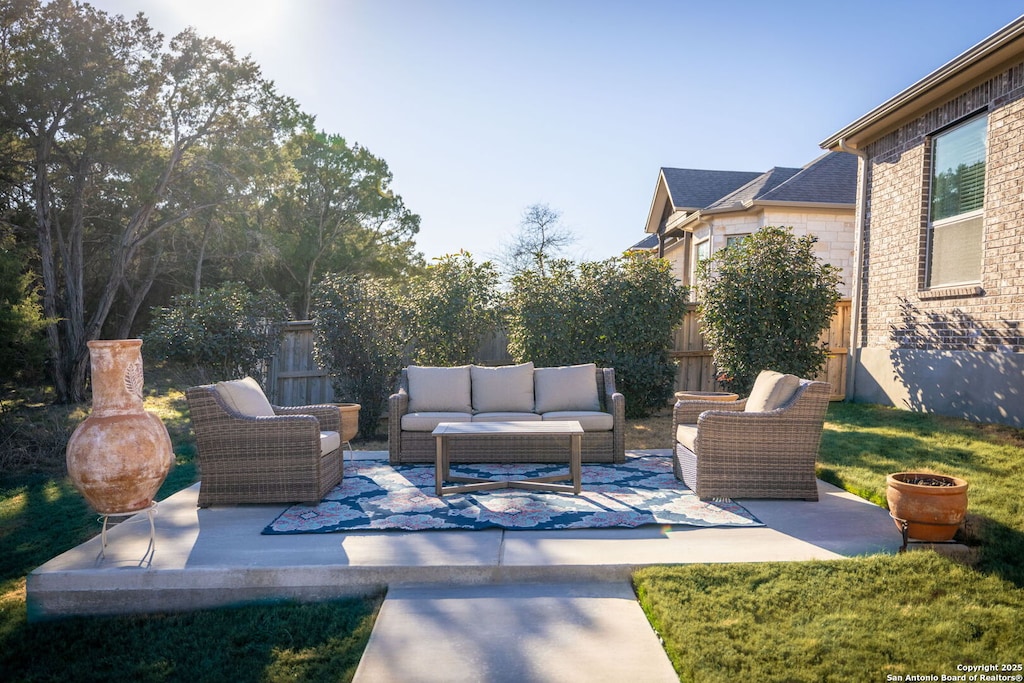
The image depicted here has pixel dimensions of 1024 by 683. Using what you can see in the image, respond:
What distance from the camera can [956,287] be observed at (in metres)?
7.53

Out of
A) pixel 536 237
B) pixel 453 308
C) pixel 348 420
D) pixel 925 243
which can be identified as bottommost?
pixel 348 420

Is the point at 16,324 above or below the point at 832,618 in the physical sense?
above

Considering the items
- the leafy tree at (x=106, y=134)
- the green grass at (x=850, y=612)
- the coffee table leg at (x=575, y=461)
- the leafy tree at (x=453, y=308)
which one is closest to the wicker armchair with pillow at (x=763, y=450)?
the coffee table leg at (x=575, y=461)

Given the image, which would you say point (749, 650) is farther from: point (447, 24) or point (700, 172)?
point (700, 172)

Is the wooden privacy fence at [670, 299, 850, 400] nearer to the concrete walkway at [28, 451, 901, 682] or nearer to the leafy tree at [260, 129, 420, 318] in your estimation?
the concrete walkway at [28, 451, 901, 682]

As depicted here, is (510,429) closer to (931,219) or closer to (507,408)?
(507,408)

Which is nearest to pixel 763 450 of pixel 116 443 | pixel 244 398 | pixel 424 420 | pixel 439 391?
pixel 424 420

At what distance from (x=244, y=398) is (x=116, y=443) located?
5.22 ft

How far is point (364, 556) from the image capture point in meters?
3.62

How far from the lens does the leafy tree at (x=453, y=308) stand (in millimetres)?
8789

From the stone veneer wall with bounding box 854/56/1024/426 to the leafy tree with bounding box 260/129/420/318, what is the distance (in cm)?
1789

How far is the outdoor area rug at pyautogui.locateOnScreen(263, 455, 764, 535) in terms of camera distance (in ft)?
14.1

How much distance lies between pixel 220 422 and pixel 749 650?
12.4 feet

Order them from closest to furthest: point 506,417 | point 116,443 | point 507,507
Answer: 1. point 116,443
2. point 507,507
3. point 506,417
